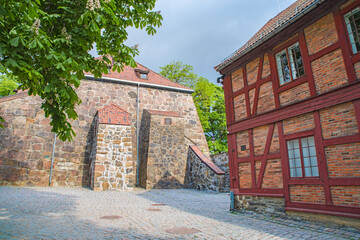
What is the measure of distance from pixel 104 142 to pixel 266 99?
825cm

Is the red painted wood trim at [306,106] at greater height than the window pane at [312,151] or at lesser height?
greater

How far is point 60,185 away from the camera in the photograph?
12617 mm

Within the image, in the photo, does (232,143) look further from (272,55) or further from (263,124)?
(272,55)

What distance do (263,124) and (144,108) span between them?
1071cm

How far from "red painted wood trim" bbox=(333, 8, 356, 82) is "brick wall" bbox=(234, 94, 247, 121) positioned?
3109mm

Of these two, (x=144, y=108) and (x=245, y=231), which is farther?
(x=144, y=108)

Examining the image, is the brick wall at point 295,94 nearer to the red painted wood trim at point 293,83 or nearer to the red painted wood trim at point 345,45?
the red painted wood trim at point 293,83

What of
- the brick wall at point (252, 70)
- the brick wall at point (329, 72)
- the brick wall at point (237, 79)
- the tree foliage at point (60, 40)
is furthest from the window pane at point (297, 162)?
the tree foliage at point (60, 40)

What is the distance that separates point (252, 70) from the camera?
770 centimetres

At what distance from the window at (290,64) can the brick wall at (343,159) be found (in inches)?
85.7

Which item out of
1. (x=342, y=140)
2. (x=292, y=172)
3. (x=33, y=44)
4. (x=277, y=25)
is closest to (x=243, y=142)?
(x=292, y=172)

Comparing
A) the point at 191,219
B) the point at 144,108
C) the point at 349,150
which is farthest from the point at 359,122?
the point at 144,108

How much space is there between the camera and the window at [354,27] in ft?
16.9

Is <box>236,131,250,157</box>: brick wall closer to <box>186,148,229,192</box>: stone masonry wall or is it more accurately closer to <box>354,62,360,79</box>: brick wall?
<box>354,62,360,79</box>: brick wall
